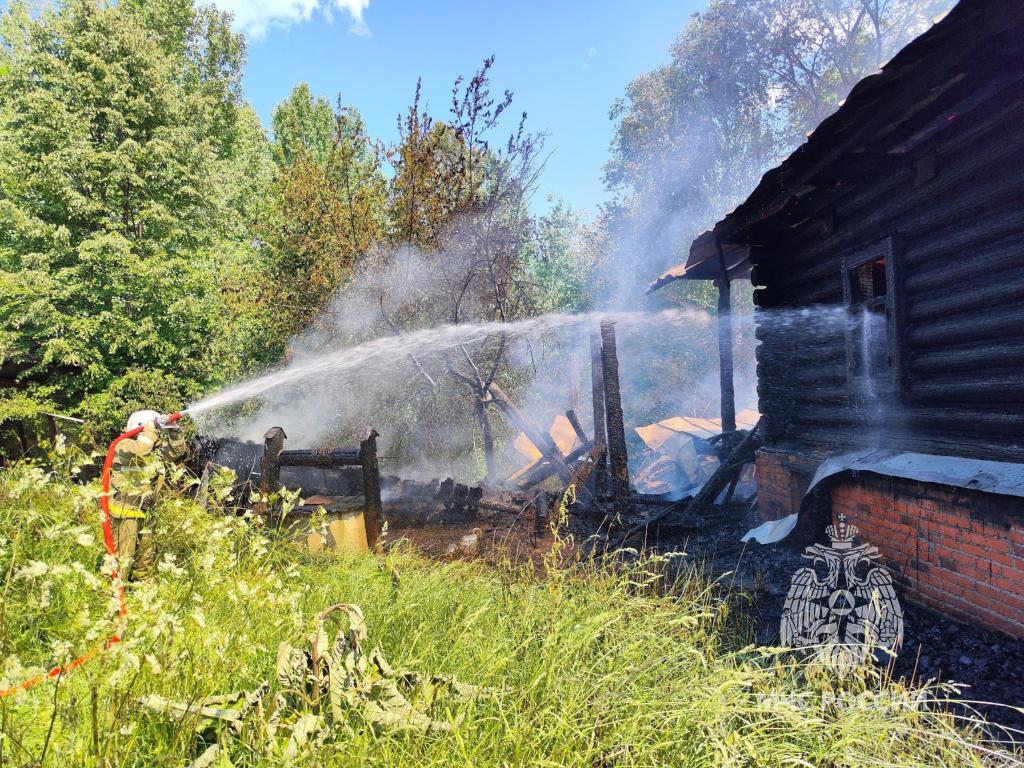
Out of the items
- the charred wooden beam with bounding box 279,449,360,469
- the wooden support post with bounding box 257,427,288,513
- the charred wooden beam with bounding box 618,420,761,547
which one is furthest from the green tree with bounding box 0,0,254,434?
the charred wooden beam with bounding box 618,420,761,547

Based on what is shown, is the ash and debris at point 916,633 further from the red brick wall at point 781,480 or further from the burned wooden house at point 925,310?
the red brick wall at point 781,480

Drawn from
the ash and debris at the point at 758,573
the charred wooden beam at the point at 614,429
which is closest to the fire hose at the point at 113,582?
the ash and debris at the point at 758,573

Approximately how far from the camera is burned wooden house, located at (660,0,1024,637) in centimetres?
396

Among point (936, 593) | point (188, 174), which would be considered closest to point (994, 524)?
point (936, 593)

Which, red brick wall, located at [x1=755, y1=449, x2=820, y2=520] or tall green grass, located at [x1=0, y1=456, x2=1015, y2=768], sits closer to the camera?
tall green grass, located at [x1=0, y1=456, x2=1015, y2=768]

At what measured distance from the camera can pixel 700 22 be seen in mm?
27672

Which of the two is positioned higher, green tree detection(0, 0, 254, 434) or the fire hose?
green tree detection(0, 0, 254, 434)

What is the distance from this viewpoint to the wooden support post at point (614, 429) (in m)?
7.36

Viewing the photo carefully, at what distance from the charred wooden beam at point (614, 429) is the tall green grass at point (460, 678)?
3.68 m

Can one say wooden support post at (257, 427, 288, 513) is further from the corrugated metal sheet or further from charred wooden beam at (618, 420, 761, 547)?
the corrugated metal sheet

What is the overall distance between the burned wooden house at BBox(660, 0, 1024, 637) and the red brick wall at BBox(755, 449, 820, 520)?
0.11 ft

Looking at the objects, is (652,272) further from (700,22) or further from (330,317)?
(330,317)

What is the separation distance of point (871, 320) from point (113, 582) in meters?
6.41

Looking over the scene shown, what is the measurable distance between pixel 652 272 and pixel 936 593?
27.1 metres
